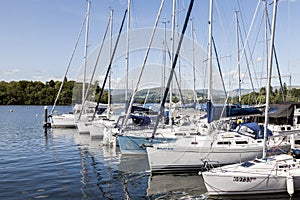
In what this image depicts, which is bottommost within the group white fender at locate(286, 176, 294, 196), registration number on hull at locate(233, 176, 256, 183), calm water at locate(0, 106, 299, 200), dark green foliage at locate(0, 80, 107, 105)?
calm water at locate(0, 106, 299, 200)

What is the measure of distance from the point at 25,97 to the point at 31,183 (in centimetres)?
15444

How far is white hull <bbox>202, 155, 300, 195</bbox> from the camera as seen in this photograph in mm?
13195

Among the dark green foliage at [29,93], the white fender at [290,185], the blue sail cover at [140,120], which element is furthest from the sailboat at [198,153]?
the dark green foliage at [29,93]

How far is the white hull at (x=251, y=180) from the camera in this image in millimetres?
13195

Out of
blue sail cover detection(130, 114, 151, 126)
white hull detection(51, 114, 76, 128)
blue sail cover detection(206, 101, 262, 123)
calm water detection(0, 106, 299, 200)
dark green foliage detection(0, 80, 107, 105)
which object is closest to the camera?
calm water detection(0, 106, 299, 200)

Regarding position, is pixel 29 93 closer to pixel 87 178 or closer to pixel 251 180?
pixel 87 178

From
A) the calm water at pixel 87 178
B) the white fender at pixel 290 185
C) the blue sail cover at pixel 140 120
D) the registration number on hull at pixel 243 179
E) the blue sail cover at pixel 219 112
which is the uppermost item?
the blue sail cover at pixel 219 112

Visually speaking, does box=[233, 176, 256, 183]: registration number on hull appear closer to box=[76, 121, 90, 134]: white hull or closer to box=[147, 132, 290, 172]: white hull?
box=[147, 132, 290, 172]: white hull

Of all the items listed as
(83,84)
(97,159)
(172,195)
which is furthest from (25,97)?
(172,195)

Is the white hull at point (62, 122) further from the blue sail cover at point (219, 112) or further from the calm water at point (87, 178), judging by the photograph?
the blue sail cover at point (219, 112)

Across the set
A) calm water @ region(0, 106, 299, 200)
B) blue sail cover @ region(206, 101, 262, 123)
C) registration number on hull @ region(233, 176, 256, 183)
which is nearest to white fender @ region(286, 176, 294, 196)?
calm water @ region(0, 106, 299, 200)

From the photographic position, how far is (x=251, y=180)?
43.3 ft

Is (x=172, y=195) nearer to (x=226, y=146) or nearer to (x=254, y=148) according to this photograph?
(x=226, y=146)

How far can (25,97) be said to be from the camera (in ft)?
523
